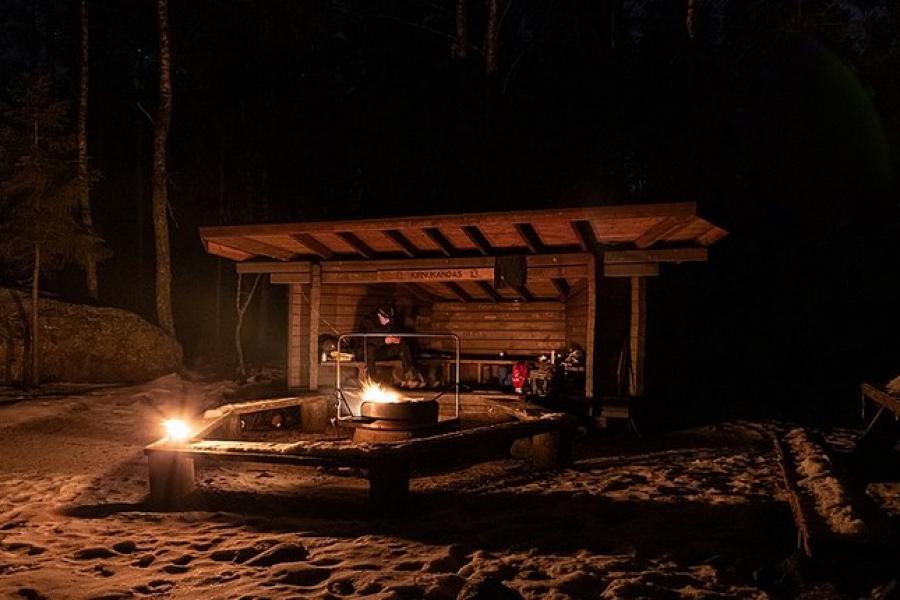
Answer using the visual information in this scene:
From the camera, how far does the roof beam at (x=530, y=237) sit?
10680 mm

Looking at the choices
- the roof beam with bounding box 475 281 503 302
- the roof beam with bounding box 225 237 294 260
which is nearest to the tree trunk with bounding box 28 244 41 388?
the roof beam with bounding box 225 237 294 260

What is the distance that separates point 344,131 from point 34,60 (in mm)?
15242

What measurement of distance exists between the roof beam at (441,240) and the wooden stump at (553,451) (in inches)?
155

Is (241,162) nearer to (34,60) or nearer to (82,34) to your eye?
(82,34)

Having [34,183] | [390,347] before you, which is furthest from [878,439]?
[34,183]

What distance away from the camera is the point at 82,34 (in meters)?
21.7

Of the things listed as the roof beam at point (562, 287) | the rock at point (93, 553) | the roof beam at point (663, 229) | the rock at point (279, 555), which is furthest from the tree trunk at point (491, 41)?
the rock at point (93, 553)

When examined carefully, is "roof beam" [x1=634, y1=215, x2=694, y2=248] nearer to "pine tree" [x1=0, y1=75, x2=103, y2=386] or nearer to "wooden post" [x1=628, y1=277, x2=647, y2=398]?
"wooden post" [x1=628, y1=277, x2=647, y2=398]

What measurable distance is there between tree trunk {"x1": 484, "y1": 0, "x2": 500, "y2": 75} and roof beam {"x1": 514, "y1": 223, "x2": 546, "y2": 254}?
30.3 feet

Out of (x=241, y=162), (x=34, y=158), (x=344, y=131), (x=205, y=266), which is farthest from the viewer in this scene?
(x=205, y=266)

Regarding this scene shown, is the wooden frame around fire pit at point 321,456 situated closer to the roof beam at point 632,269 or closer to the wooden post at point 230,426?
the wooden post at point 230,426

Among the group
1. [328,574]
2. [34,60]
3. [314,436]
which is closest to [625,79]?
[314,436]

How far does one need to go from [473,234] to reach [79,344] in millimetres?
11610

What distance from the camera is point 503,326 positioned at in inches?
629
